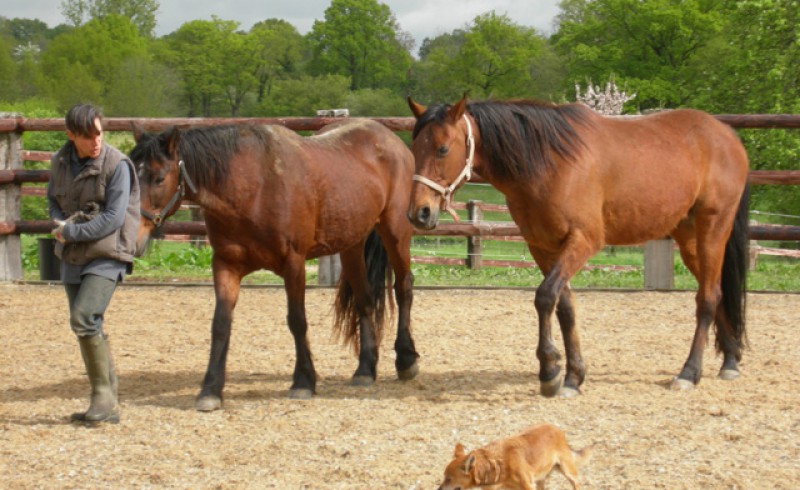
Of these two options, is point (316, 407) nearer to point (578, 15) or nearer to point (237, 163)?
point (237, 163)

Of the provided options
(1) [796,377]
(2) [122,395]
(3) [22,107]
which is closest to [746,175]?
(1) [796,377]

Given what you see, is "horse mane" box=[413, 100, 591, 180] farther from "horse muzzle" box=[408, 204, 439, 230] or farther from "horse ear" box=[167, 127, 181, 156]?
"horse ear" box=[167, 127, 181, 156]

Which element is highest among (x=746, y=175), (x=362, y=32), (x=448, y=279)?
(x=362, y=32)

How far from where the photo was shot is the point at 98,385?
5.03 meters

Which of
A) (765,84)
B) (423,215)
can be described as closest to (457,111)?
(423,215)

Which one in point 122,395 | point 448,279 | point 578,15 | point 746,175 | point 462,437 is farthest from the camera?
point 578,15

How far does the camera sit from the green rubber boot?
5.00m

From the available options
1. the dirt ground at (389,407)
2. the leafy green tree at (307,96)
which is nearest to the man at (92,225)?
the dirt ground at (389,407)

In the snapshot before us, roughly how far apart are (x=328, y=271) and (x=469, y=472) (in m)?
6.80

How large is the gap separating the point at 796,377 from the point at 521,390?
5.83 feet

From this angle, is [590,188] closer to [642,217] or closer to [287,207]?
[642,217]

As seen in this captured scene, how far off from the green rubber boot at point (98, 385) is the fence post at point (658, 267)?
20.4ft

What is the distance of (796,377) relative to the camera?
6.06m

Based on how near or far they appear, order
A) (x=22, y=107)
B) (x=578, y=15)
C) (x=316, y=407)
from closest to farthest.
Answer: (x=316, y=407), (x=22, y=107), (x=578, y=15)
